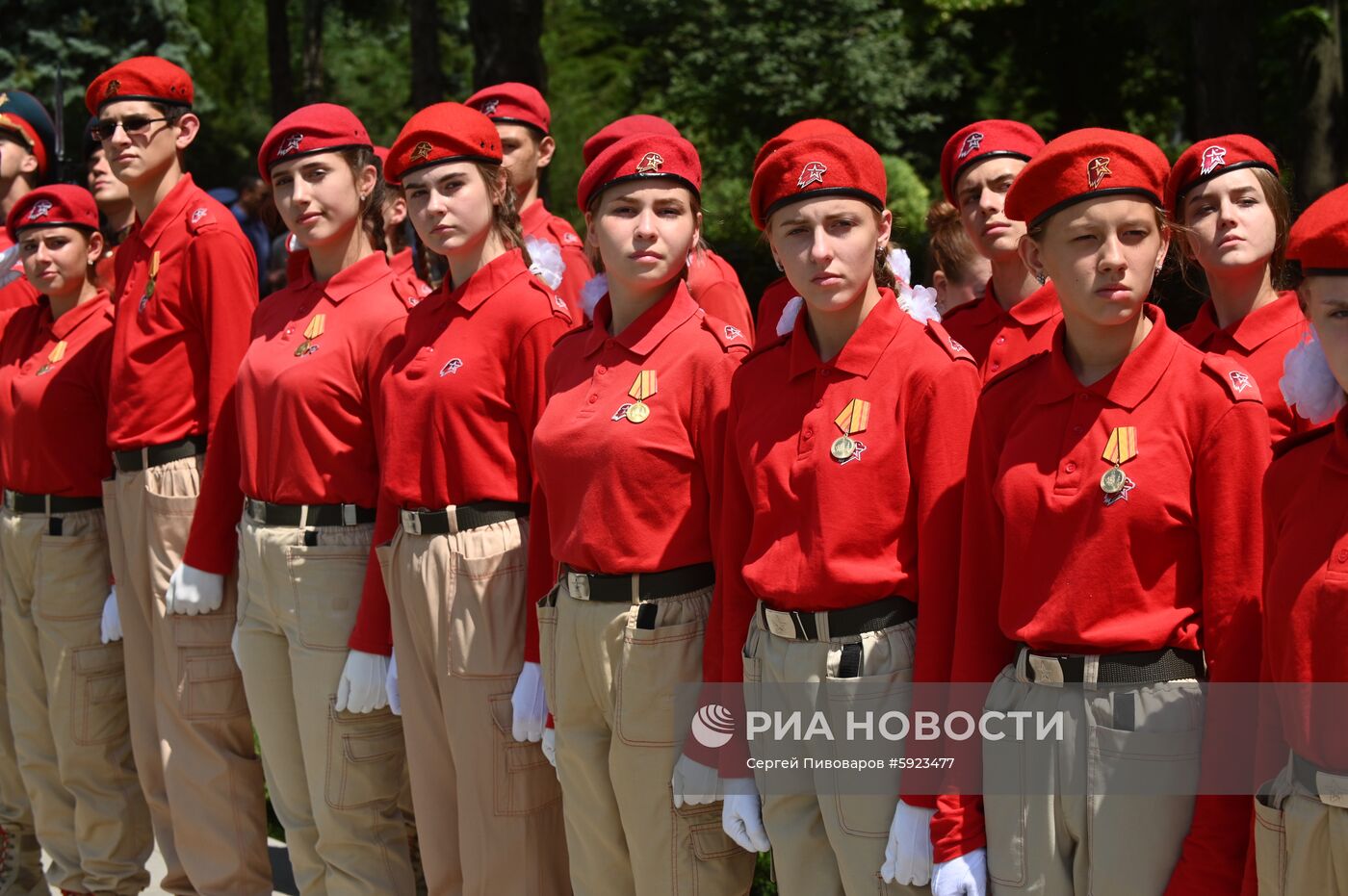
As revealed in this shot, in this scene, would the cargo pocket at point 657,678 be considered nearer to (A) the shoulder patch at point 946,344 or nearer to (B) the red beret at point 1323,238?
(A) the shoulder patch at point 946,344

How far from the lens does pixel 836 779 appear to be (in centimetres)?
340

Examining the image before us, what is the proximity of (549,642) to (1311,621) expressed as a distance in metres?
1.96

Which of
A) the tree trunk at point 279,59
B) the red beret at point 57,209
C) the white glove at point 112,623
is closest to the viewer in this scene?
the white glove at point 112,623

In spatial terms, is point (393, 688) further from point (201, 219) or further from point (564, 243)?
point (564, 243)

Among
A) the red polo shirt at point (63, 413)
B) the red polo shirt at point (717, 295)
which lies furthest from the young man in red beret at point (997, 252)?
the red polo shirt at point (63, 413)

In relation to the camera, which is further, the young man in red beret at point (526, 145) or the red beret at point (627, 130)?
the young man in red beret at point (526, 145)

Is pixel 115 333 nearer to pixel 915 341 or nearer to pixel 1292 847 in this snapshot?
pixel 915 341

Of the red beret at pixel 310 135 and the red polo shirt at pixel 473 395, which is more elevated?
the red beret at pixel 310 135

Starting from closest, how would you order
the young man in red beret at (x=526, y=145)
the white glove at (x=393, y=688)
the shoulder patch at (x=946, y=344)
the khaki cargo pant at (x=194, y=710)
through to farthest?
the shoulder patch at (x=946, y=344)
the white glove at (x=393, y=688)
the khaki cargo pant at (x=194, y=710)
the young man in red beret at (x=526, y=145)

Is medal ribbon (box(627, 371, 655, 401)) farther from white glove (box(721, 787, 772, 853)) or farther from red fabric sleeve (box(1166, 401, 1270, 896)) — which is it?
red fabric sleeve (box(1166, 401, 1270, 896))

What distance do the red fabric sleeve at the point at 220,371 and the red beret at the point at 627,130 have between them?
4.09ft

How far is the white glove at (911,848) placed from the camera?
3.22 m

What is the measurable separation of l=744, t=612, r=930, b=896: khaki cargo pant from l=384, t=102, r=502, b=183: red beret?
1681 millimetres

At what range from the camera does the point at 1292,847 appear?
2725 mm
